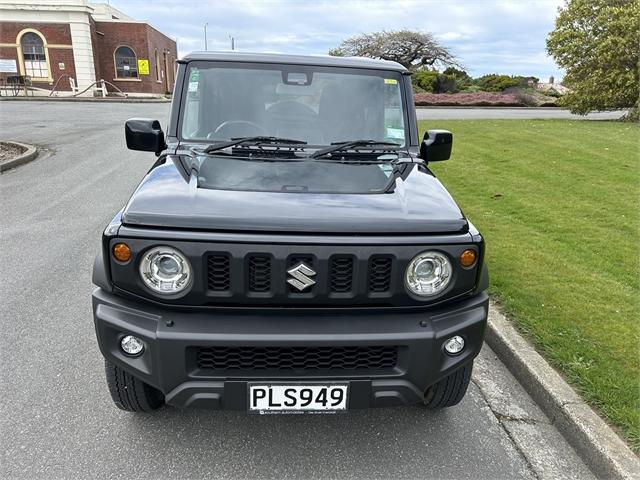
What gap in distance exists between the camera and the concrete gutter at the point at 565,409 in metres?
2.42

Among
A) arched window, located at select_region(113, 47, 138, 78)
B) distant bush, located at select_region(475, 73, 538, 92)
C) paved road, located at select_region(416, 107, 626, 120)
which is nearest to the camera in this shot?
paved road, located at select_region(416, 107, 626, 120)

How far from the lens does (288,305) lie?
7.25 feet

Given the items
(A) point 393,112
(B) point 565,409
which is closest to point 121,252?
(A) point 393,112

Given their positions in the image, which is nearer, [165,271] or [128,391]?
[165,271]

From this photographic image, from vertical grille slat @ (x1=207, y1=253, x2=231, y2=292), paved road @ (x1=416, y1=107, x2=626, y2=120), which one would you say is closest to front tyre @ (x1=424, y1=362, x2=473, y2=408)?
vertical grille slat @ (x1=207, y1=253, x2=231, y2=292)

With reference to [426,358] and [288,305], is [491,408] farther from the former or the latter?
[288,305]

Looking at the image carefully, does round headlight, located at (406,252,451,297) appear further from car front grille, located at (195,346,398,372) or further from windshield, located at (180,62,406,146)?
windshield, located at (180,62,406,146)

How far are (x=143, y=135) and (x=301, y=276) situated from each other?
1.77 m

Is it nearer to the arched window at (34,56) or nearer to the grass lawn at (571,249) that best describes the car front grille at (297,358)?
the grass lawn at (571,249)

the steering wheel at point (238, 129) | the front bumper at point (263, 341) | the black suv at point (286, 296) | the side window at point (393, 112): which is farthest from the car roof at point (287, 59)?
the front bumper at point (263, 341)

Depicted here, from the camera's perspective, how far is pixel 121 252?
84.7 inches

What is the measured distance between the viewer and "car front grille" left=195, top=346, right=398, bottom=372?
86.0 inches

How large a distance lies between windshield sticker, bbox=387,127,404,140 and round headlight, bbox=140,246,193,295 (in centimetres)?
181

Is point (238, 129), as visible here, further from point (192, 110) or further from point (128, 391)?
point (128, 391)
